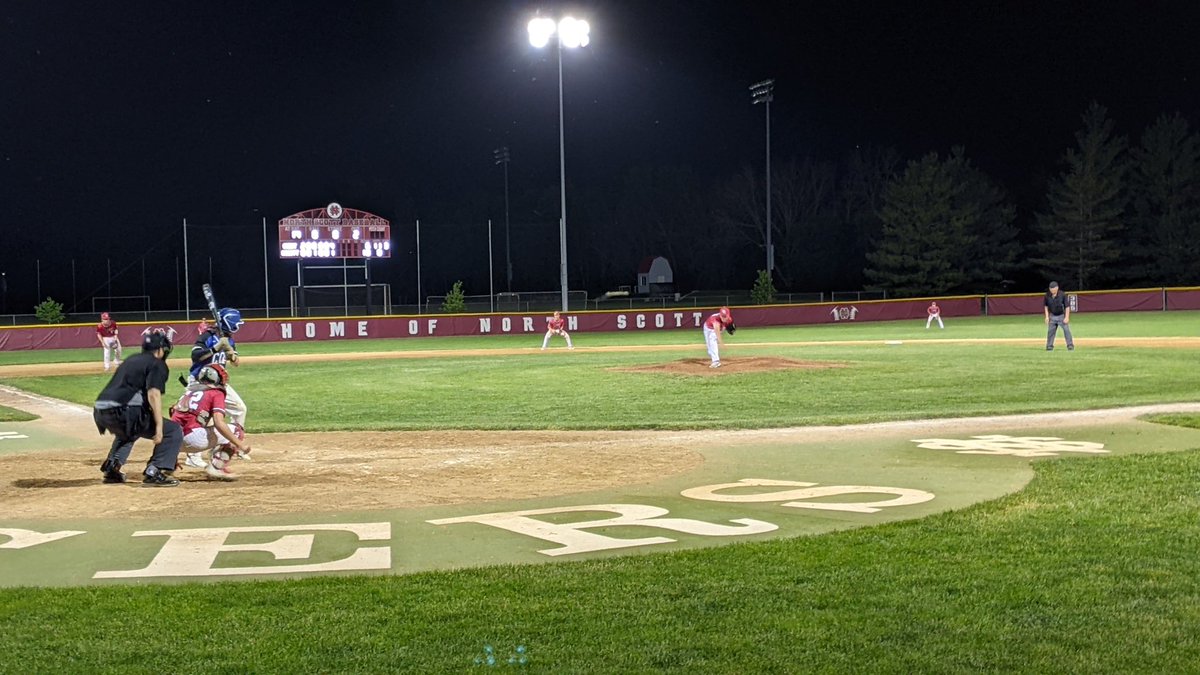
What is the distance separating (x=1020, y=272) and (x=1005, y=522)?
77.5m

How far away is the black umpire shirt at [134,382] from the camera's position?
10.5 meters

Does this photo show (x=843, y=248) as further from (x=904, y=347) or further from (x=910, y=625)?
(x=910, y=625)

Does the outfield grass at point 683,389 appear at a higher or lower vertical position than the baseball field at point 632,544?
lower

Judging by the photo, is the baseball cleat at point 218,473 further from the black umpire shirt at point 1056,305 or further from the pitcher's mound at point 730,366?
the black umpire shirt at point 1056,305

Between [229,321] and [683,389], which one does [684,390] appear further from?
[229,321]

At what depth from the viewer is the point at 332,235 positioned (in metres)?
52.5

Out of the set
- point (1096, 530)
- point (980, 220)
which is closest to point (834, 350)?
point (1096, 530)

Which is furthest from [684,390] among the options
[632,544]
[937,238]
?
[937,238]

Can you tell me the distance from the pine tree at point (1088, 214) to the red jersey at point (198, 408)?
72126 millimetres

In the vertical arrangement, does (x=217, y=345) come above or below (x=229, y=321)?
below

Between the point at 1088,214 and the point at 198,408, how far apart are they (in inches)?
2916

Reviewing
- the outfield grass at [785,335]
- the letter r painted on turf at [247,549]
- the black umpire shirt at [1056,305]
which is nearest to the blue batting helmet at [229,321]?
the letter r painted on turf at [247,549]

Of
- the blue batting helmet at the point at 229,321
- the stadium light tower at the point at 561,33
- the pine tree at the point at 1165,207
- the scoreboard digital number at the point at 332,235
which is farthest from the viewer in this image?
the pine tree at the point at 1165,207

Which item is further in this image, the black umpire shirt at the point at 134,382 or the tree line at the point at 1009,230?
the tree line at the point at 1009,230
